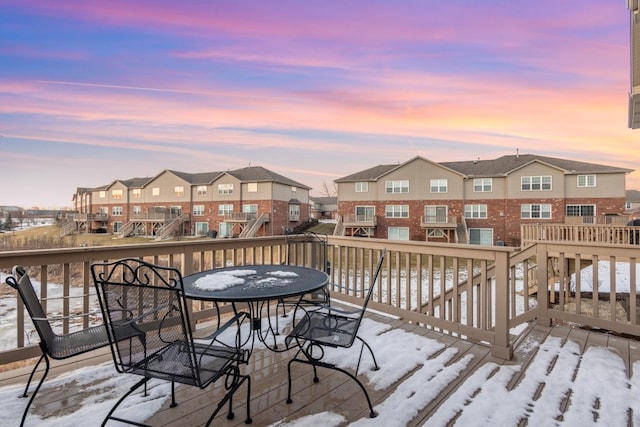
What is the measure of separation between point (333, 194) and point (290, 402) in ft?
175

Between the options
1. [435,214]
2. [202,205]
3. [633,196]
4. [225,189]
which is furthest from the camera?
[633,196]

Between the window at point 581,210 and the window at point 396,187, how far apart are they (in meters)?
9.97

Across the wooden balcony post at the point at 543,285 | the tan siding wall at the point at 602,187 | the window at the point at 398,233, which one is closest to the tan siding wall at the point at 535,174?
the tan siding wall at the point at 602,187

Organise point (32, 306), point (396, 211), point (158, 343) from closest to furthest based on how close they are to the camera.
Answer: point (158, 343)
point (32, 306)
point (396, 211)

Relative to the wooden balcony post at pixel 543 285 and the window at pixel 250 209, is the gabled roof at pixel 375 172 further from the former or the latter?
the wooden balcony post at pixel 543 285

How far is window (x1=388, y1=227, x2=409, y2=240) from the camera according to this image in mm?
22578

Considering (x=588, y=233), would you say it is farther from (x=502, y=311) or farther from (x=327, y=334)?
(x=327, y=334)

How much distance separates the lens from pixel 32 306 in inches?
68.7

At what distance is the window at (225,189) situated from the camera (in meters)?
28.2

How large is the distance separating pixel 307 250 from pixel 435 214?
19176 mm

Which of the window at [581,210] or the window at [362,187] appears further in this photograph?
the window at [362,187]

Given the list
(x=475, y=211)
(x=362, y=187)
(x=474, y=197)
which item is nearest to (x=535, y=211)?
(x=475, y=211)

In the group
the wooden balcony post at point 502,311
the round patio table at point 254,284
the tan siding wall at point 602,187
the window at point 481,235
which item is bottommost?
the window at point 481,235

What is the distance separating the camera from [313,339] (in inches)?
81.6
